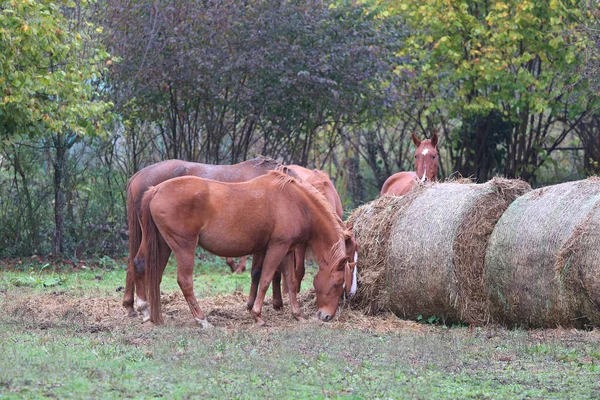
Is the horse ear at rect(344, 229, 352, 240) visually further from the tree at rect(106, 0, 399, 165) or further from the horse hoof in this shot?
the tree at rect(106, 0, 399, 165)

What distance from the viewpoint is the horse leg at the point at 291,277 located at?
953 centimetres

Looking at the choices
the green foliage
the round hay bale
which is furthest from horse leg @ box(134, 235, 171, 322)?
the green foliage

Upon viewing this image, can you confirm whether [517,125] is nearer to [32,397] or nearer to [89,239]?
[89,239]

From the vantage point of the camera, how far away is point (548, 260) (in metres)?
8.49

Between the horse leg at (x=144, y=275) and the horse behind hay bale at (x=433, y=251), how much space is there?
2.37m

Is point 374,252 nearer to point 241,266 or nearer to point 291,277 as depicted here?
point 291,277

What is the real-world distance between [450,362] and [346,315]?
2893mm

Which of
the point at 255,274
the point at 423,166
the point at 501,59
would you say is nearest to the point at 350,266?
the point at 255,274

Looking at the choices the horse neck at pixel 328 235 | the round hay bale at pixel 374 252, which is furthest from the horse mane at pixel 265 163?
the horse neck at pixel 328 235

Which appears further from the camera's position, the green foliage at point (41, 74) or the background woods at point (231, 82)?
the background woods at point (231, 82)

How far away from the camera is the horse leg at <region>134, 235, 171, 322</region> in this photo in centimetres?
905

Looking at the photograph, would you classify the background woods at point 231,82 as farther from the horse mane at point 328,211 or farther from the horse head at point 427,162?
the horse mane at point 328,211

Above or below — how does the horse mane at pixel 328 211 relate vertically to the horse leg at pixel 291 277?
above

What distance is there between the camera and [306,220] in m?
9.36
